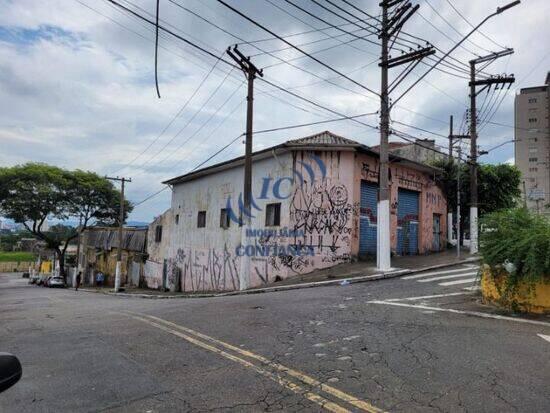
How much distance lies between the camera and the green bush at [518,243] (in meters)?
7.62

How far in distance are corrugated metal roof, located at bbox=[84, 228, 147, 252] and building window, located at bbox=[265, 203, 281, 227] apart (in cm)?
1738

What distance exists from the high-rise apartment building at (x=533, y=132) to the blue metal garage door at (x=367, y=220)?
7563 cm

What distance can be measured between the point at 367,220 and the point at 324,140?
4.11 metres

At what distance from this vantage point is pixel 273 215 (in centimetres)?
2034

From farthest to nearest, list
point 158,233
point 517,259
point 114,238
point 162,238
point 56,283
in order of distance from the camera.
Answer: point 56,283, point 114,238, point 158,233, point 162,238, point 517,259

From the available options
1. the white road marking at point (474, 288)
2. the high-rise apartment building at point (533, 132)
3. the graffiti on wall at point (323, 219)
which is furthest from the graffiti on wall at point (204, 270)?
the high-rise apartment building at point (533, 132)

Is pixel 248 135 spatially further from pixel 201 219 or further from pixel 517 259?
pixel 517 259

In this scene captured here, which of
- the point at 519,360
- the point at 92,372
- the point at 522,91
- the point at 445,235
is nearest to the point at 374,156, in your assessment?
the point at 445,235

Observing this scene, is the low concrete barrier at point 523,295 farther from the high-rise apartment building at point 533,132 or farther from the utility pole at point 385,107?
the high-rise apartment building at point 533,132

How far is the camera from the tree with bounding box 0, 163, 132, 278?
3928 cm

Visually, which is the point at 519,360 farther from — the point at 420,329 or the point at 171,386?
the point at 171,386

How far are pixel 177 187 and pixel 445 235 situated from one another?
17732mm

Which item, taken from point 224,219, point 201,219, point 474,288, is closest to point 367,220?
point 224,219

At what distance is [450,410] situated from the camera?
158 inches
